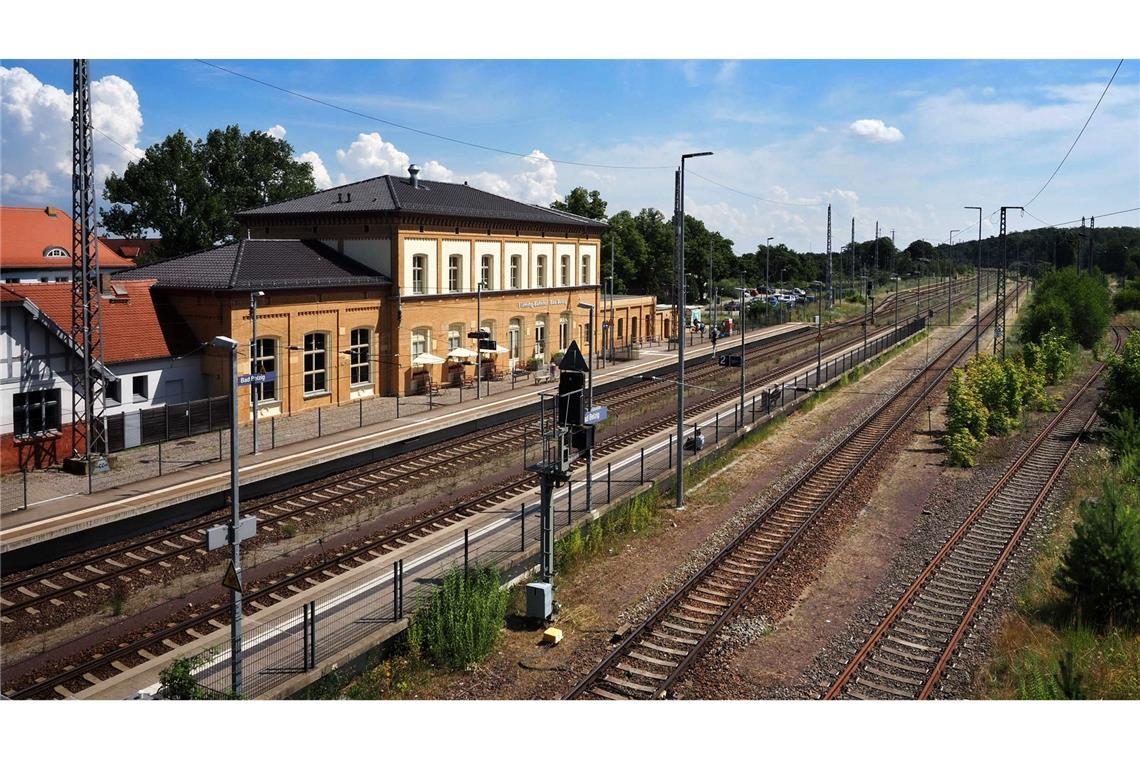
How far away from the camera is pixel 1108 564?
52.9 feet

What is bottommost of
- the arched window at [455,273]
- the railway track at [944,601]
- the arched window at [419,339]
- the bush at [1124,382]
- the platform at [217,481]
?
the railway track at [944,601]

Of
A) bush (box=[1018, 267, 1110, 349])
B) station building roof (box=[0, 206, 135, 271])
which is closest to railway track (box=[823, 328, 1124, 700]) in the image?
bush (box=[1018, 267, 1110, 349])

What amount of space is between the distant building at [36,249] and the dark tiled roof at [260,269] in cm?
2021

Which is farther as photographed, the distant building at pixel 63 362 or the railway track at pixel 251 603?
the distant building at pixel 63 362

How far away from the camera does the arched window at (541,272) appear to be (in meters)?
48.9

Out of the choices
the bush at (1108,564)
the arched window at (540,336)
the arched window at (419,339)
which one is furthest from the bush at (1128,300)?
the bush at (1108,564)

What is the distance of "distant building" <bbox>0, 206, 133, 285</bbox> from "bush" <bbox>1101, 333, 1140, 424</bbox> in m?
48.3

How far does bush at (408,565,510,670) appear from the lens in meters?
14.9

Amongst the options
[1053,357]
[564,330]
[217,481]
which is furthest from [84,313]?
[1053,357]

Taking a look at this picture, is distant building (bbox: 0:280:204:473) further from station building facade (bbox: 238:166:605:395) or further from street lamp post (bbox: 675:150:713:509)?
street lamp post (bbox: 675:150:713:509)

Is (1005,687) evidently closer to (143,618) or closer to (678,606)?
(678,606)

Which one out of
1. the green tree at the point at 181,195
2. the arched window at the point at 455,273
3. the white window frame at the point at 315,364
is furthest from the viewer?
the green tree at the point at 181,195

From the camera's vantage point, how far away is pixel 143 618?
55.4 feet

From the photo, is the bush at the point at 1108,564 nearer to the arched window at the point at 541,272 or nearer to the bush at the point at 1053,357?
the bush at the point at 1053,357
